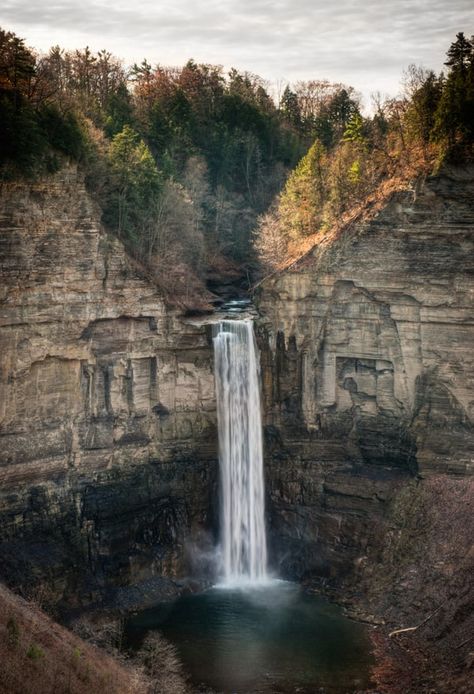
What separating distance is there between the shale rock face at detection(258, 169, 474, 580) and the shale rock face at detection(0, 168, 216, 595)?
3.90 metres

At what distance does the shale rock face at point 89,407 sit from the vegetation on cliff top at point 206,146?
100 inches

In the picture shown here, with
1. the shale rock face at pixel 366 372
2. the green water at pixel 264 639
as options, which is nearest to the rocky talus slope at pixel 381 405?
the shale rock face at pixel 366 372

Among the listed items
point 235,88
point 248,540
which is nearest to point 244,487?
point 248,540

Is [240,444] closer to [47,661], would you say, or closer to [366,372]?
[366,372]

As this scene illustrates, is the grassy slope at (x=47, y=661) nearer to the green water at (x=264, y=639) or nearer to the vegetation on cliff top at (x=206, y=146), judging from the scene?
the green water at (x=264, y=639)

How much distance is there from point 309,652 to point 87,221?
790 inches

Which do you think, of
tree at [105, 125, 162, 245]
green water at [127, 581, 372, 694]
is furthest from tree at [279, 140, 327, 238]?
green water at [127, 581, 372, 694]

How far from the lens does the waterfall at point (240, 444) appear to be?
46219 mm

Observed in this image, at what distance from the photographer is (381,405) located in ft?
148

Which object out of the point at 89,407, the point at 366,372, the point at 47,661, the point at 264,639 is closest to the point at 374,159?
the point at 366,372

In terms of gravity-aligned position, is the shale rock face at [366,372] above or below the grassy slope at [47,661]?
above

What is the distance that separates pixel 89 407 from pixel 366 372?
1290 centimetres

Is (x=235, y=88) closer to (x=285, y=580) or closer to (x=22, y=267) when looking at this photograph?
(x=22, y=267)

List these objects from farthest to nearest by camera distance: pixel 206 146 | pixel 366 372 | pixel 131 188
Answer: pixel 206 146
pixel 131 188
pixel 366 372
